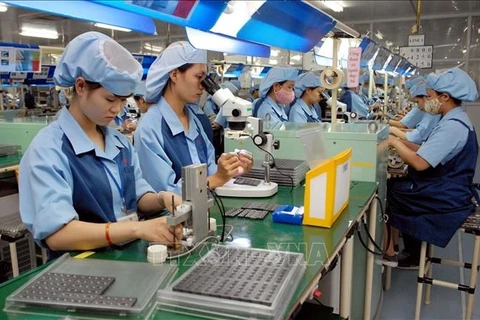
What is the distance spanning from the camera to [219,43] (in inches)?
72.3

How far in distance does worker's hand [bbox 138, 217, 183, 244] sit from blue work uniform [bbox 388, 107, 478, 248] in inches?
77.4


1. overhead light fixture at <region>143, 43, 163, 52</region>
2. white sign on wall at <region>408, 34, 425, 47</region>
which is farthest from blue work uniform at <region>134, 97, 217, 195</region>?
overhead light fixture at <region>143, 43, 163, 52</region>

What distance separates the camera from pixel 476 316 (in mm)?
2836

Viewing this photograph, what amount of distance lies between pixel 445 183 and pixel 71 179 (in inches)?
91.4

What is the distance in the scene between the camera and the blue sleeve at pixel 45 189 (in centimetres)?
124

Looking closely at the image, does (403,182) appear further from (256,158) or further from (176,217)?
(176,217)

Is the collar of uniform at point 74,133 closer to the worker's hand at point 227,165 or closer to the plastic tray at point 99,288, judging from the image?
the plastic tray at point 99,288

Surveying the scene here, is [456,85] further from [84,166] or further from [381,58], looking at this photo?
[84,166]

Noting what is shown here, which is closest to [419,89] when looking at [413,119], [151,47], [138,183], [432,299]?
[413,119]

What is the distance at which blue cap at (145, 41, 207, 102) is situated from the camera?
1.97m

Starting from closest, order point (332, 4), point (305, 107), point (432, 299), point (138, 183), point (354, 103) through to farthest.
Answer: point (138, 183) < point (432, 299) < point (332, 4) < point (305, 107) < point (354, 103)

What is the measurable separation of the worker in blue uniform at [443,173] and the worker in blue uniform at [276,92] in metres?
1.86

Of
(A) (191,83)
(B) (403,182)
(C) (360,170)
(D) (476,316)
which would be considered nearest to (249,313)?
(A) (191,83)

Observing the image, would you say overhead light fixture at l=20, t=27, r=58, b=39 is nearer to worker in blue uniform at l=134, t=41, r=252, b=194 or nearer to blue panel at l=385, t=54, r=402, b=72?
blue panel at l=385, t=54, r=402, b=72
